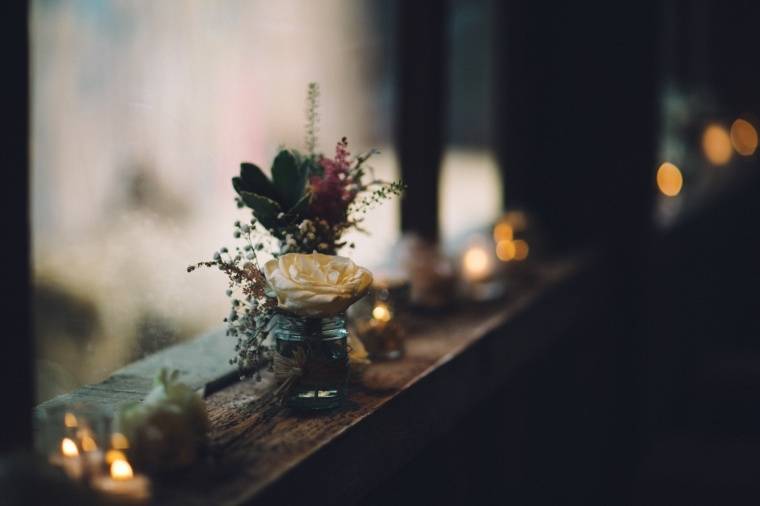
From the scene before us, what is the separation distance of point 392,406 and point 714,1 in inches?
230

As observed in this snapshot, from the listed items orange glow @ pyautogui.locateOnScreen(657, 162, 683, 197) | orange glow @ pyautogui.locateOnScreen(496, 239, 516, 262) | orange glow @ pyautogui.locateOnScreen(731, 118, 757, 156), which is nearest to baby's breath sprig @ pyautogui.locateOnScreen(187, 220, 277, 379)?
orange glow @ pyautogui.locateOnScreen(496, 239, 516, 262)

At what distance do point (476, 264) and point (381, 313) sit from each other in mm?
791

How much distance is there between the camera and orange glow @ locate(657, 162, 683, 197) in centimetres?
452

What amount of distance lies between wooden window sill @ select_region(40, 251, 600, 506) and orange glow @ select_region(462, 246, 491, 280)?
0.23 meters

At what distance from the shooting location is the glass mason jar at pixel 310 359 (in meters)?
1.23

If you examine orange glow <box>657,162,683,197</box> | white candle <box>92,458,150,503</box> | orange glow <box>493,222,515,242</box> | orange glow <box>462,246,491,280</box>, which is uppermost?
orange glow <box>657,162,683,197</box>

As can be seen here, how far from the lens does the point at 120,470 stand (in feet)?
3.20

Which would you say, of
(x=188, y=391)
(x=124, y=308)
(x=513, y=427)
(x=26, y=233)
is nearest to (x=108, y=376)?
(x=124, y=308)

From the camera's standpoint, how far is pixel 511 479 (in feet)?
7.94

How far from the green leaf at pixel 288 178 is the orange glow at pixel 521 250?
4.70 ft

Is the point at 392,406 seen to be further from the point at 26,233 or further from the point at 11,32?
the point at 11,32

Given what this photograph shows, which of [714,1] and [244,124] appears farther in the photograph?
[714,1]

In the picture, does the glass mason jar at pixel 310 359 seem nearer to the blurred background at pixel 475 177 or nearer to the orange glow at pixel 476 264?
the blurred background at pixel 475 177

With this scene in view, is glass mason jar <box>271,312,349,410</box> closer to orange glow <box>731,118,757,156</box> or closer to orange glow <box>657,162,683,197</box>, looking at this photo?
orange glow <box>657,162,683,197</box>
